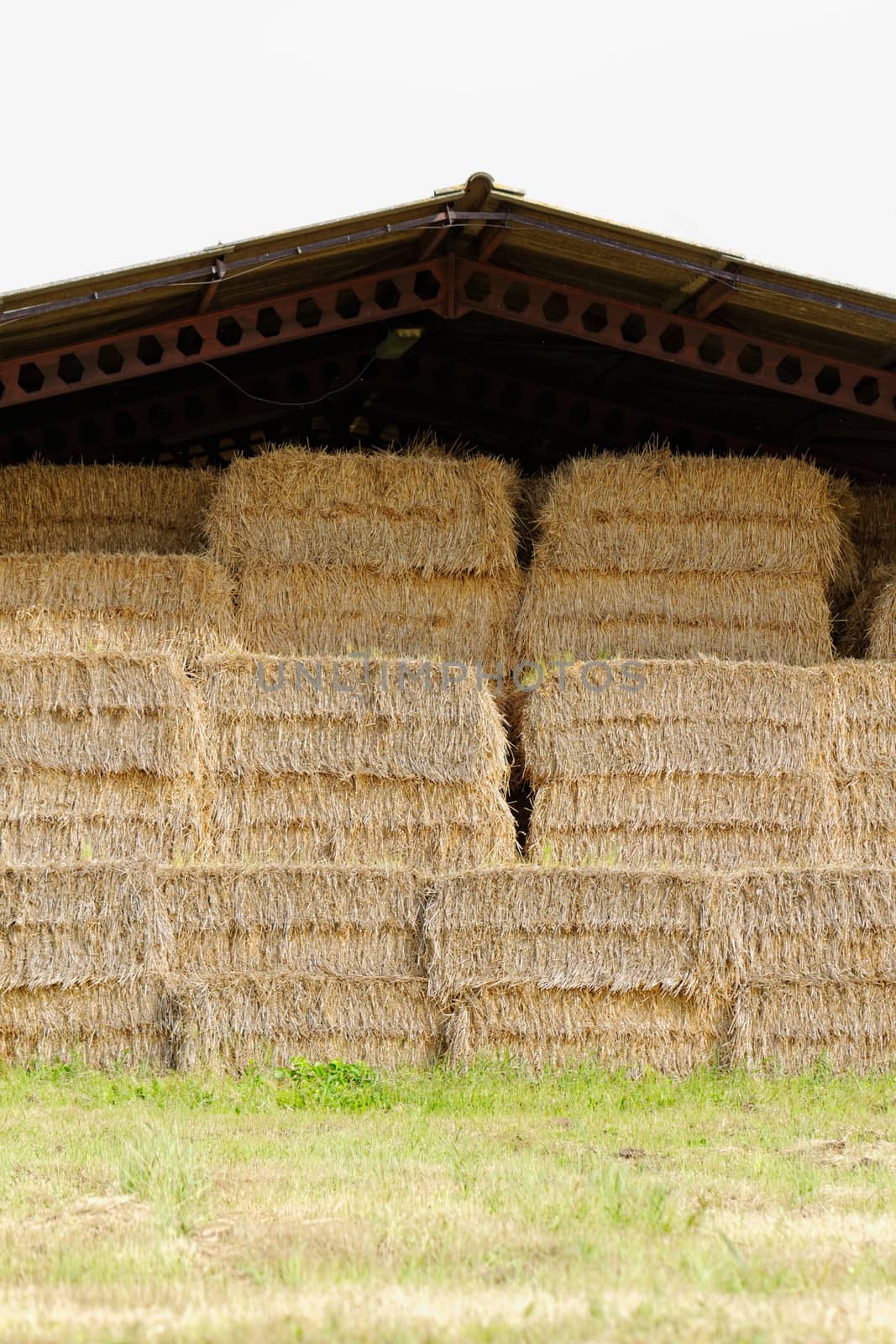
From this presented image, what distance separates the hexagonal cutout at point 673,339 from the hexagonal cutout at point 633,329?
0.65 ft

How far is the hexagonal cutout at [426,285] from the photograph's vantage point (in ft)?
40.2

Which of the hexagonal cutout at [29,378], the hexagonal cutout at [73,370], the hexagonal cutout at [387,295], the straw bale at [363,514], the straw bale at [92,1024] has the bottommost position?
the straw bale at [92,1024]

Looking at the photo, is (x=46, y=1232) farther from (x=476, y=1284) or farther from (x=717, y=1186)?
(x=717, y=1186)

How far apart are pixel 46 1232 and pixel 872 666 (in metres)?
7.34

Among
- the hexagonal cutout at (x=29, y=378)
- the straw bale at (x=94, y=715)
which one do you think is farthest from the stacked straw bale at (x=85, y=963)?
the hexagonal cutout at (x=29, y=378)

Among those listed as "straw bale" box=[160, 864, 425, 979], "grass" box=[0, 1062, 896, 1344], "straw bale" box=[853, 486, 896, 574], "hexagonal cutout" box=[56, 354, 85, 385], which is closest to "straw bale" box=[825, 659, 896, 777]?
"grass" box=[0, 1062, 896, 1344]

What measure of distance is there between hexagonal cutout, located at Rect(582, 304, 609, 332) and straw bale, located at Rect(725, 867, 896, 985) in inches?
187

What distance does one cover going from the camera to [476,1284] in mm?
4996

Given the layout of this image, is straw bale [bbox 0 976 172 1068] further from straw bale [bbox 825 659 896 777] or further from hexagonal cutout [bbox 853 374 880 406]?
hexagonal cutout [bbox 853 374 880 406]

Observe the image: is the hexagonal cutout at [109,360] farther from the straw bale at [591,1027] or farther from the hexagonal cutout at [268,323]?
the straw bale at [591,1027]

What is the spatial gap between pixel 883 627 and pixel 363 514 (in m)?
4.18

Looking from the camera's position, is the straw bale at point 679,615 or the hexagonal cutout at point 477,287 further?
the hexagonal cutout at point 477,287

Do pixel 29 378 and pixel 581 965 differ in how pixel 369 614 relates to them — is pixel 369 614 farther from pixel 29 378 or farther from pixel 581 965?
pixel 29 378

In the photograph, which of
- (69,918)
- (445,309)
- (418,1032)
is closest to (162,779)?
(69,918)
